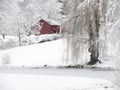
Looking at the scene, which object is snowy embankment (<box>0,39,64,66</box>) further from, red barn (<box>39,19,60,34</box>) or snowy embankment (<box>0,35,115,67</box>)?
red barn (<box>39,19,60,34</box>)

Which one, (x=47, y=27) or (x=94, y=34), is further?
(x=47, y=27)

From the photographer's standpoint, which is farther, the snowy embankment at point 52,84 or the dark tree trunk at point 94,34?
the dark tree trunk at point 94,34

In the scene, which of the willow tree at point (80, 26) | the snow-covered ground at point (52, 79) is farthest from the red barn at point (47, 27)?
the willow tree at point (80, 26)

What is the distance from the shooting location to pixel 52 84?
559 inches

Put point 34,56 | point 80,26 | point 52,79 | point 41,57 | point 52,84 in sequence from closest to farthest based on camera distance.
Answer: point 52,84
point 52,79
point 80,26
point 41,57
point 34,56

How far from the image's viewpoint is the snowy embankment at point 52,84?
13.5 metres

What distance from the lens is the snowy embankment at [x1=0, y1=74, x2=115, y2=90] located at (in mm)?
13477

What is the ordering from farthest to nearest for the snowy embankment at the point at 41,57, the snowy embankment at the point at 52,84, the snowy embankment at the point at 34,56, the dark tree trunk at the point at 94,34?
the snowy embankment at the point at 34,56 < the snowy embankment at the point at 41,57 < the dark tree trunk at the point at 94,34 < the snowy embankment at the point at 52,84

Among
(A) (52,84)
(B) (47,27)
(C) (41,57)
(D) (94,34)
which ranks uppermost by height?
(B) (47,27)

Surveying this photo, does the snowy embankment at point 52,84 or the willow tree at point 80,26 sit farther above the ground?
the willow tree at point 80,26

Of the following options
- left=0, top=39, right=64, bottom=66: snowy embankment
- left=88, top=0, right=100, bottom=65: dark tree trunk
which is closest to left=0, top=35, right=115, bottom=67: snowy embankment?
left=0, top=39, right=64, bottom=66: snowy embankment

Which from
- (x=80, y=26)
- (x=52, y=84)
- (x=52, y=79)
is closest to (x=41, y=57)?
(x=80, y=26)

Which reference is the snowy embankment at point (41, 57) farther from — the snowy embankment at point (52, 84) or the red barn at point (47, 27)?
the red barn at point (47, 27)

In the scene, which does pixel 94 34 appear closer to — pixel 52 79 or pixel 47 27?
pixel 52 79
